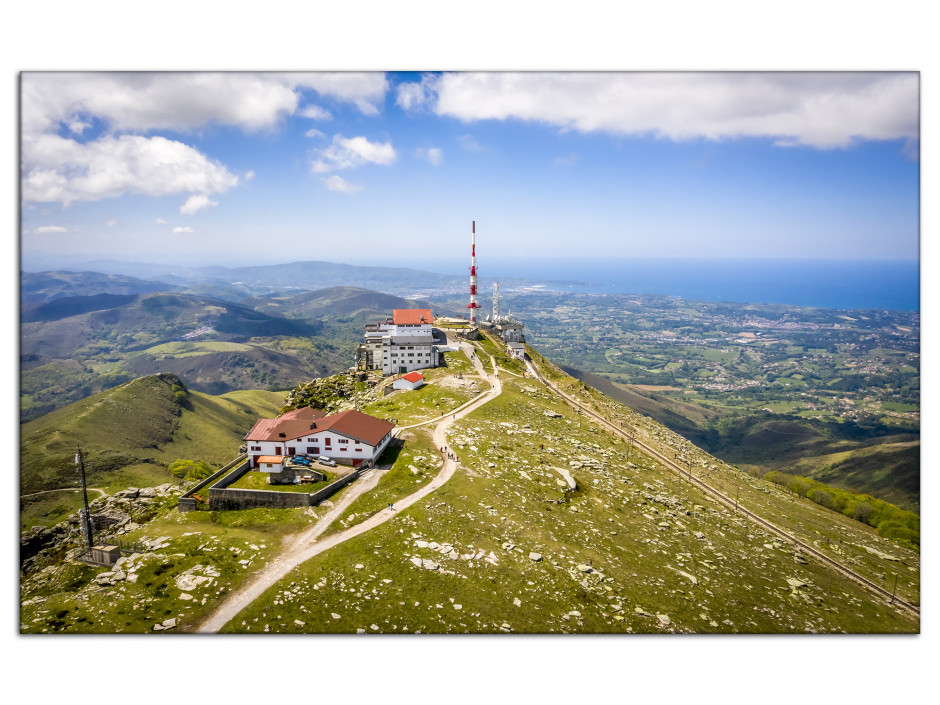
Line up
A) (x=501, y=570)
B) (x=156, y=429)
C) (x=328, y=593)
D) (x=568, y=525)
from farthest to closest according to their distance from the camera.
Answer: (x=156, y=429)
(x=568, y=525)
(x=501, y=570)
(x=328, y=593)

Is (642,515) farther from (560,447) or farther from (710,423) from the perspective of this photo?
(710,423)

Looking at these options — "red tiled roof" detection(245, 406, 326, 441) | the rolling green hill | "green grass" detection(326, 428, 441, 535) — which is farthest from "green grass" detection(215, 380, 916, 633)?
the rolling green hill

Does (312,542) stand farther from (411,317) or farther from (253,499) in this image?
(411,317)

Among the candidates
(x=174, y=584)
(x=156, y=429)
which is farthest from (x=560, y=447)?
(x=156, y=429)

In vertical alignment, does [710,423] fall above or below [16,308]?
below

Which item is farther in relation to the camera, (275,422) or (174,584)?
(275,422)

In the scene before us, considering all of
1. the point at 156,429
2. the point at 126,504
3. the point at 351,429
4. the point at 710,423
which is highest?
the point at 351,429

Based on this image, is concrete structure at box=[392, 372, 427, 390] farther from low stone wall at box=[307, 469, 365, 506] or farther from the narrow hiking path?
low stone wall at box=[307, 469, 365, 506]
